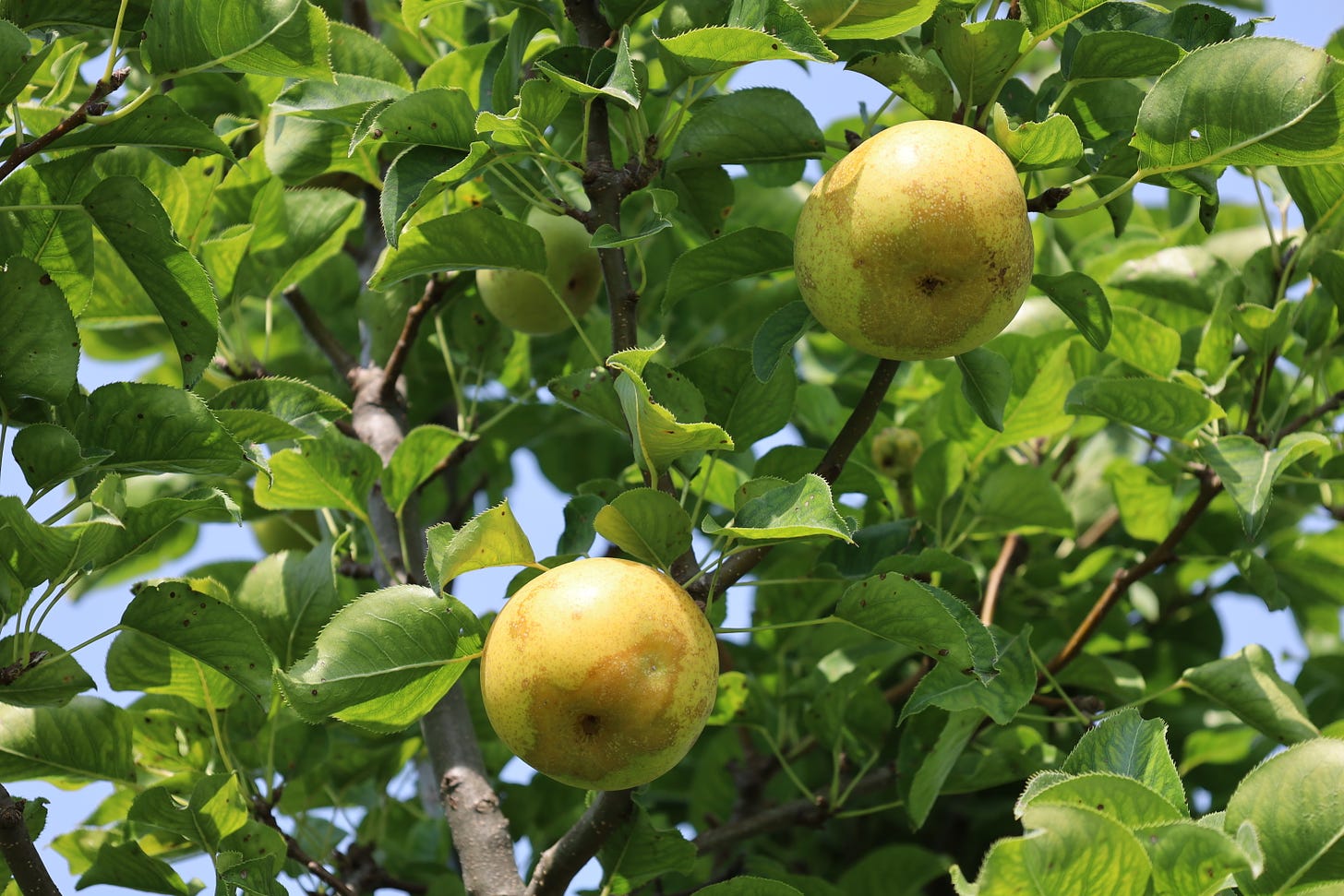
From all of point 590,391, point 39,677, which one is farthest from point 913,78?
point 39,677

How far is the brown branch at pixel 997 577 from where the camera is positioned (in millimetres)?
2842

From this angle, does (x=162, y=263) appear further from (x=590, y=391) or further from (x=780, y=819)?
(x=780, y=819)

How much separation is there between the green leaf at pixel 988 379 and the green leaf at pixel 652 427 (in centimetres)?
52

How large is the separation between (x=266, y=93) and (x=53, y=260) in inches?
37.8

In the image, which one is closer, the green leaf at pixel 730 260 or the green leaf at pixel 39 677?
the green leaf at pixel 39 677

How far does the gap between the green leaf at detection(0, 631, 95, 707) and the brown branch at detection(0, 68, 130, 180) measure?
68 cm

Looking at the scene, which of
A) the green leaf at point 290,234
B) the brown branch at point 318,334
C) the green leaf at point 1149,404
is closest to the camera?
the green leaf at point 1149,404

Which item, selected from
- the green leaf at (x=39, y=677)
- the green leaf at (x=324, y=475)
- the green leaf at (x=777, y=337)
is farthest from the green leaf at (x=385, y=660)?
the green leaf at (x=324, y=475)

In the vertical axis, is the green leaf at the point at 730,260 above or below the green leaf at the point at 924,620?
above

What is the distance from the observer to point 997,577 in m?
3.05

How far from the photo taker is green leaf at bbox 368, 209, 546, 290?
6.66ft

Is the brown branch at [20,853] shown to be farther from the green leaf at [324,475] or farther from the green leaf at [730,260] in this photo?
the green leaf at [730,260]

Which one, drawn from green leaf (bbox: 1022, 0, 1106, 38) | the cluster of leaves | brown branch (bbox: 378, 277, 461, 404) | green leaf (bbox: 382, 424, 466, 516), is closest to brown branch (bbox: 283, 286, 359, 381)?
the cluster of leaves

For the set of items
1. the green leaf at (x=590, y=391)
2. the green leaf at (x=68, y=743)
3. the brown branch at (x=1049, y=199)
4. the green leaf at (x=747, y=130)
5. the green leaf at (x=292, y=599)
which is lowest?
the green leaf at (x=68, y=743)
